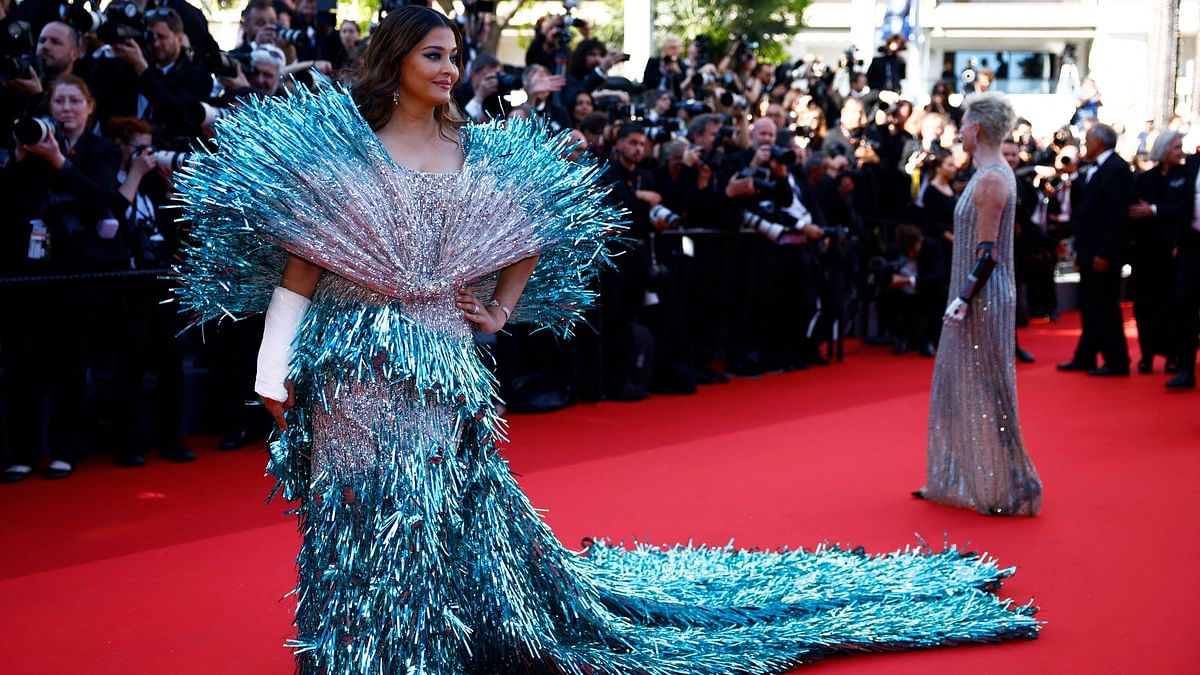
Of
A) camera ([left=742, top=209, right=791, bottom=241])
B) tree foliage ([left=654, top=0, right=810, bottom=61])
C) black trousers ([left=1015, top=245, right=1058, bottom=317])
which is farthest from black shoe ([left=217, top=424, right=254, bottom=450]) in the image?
tree foliage ([left=654, top=0, right=810, bottom=61])

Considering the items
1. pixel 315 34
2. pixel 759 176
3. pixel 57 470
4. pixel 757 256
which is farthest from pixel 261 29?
pixel 757 256

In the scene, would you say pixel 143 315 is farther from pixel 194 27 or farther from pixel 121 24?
pixel 194 27

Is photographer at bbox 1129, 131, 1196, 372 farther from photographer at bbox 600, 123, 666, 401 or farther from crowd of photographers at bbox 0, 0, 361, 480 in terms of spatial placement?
crowd of photographers at bbox 0, 0, 361, 480

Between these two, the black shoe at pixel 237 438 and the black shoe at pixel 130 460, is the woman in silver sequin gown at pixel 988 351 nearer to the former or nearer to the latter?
the black shoe at pixel 237 438

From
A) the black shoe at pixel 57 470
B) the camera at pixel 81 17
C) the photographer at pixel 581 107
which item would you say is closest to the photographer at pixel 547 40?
the photographer at pixel 581 107

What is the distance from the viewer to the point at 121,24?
275 inches

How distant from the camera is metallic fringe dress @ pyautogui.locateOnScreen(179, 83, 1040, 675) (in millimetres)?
3170

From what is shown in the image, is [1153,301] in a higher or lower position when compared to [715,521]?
higher

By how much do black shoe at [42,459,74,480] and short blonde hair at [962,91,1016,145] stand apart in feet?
14.0

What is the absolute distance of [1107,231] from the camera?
32.4ft

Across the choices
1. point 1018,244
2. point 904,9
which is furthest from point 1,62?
point 904,9

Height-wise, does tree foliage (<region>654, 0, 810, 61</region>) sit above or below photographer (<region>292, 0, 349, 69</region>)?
above

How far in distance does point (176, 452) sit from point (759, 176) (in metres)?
4.38

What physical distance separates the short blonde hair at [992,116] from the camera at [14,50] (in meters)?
4.16
